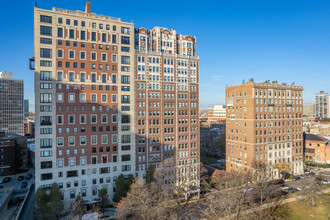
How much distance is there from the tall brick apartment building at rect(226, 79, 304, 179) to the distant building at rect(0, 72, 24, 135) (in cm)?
16687

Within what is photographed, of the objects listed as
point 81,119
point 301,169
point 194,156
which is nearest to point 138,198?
point 81,119

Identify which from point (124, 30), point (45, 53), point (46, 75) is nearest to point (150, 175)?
point (46, 75)

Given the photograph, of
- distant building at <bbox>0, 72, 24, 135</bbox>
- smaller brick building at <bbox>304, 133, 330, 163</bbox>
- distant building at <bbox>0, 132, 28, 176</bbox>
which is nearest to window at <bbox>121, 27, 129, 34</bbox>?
distant building at <bbox>0, 132, 28, 176</bbox>

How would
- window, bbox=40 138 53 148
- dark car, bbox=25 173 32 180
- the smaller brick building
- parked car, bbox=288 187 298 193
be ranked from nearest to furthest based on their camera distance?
1. window, bbox=40 138 53 148
2. parked car, bbox=288 187 298 193
3. dark car, bbox=25 173 32 180
4. the smaller brick building

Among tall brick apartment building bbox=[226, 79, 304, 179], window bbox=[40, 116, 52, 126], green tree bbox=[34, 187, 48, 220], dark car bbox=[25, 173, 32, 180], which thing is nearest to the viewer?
green tree bbox=[34, 187, 48, 220]

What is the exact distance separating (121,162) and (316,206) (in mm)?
65707

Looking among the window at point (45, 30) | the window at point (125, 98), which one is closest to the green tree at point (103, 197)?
the window at point (125, 98)

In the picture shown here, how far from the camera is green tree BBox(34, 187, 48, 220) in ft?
193

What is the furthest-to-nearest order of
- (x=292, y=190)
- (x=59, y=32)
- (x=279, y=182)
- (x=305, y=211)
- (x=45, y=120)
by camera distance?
(x=279, y=182)
(x=292, y=190)
(x=59, y=32)
(x=45, y=120)
(x=305, y=211)

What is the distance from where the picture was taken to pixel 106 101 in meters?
76.2

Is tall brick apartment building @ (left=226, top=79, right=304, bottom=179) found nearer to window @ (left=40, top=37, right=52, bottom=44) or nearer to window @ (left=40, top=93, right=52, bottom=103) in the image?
window @ (left=40, top=93, right=52, bottom=103)

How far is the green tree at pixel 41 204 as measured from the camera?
193ft

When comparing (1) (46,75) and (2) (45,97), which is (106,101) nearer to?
(2) (45,97)

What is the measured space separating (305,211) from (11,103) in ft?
668
